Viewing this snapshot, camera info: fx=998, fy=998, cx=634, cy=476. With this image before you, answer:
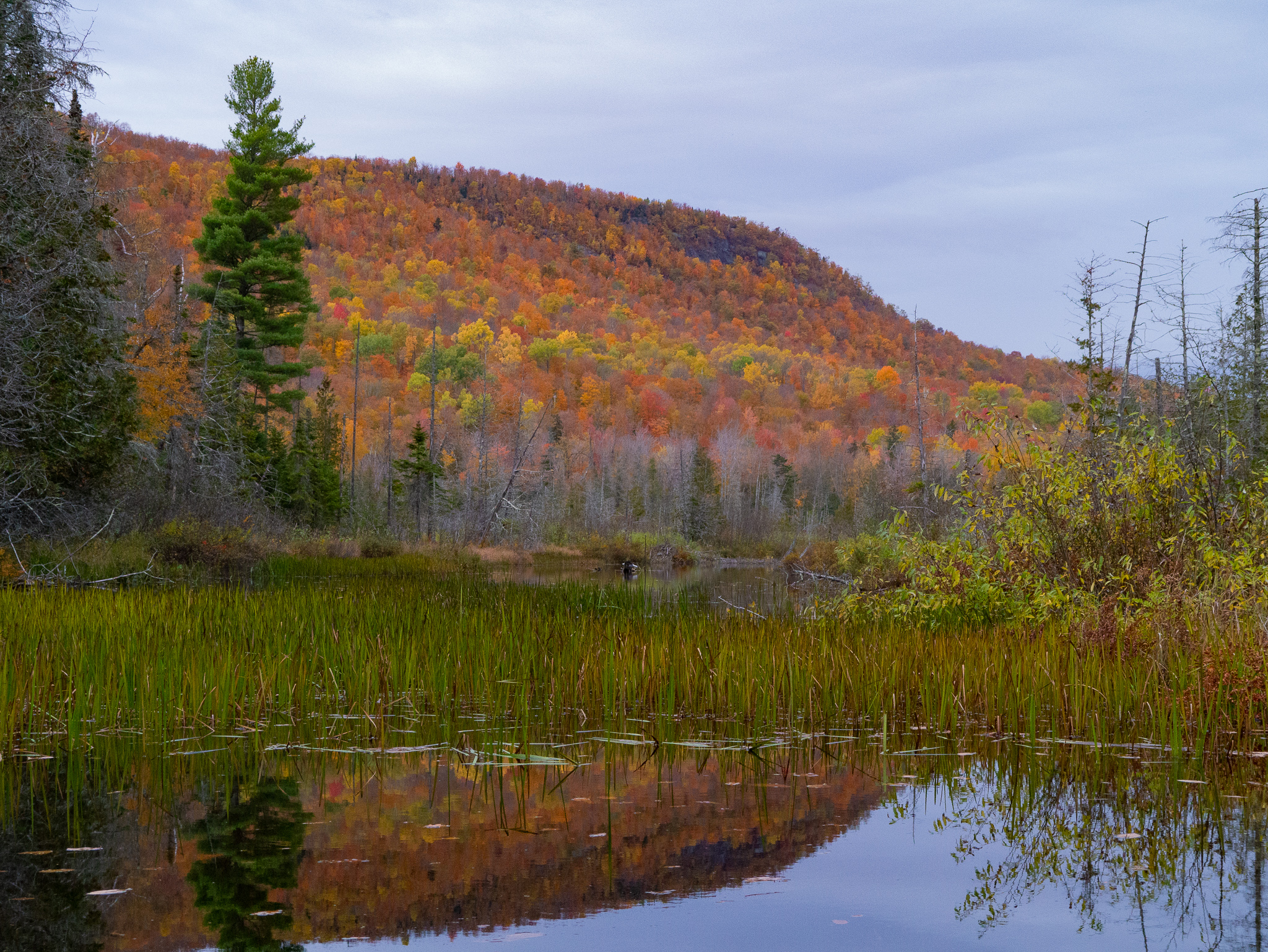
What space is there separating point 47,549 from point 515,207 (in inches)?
4751

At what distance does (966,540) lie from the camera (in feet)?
43.0

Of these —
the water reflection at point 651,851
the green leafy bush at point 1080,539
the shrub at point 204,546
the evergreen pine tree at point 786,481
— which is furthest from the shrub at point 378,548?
the evergreen pine tree at point 786,481

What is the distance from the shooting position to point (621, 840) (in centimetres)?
511

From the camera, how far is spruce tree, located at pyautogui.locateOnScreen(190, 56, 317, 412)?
42.5 metres

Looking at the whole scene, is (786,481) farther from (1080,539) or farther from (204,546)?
(1080,539)

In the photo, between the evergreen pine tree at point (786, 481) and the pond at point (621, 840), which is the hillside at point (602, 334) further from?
the pond at point (621, 840)

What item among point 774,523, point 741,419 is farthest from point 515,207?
point 774,523

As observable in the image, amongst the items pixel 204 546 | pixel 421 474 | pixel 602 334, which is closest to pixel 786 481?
pixel 602 334

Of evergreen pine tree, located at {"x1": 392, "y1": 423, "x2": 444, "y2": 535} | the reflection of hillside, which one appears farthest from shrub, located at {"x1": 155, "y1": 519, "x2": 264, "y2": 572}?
the reflection of hillside

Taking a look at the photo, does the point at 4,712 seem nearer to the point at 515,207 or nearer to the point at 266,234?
the point at 266,234

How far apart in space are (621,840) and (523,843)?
51 centimetres

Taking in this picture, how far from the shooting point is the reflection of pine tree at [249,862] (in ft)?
13.2

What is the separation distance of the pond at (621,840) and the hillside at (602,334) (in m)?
56.6

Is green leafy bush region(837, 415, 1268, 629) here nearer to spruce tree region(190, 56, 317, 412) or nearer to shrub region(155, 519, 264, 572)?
shrub region(155, 519, 264, 572)
